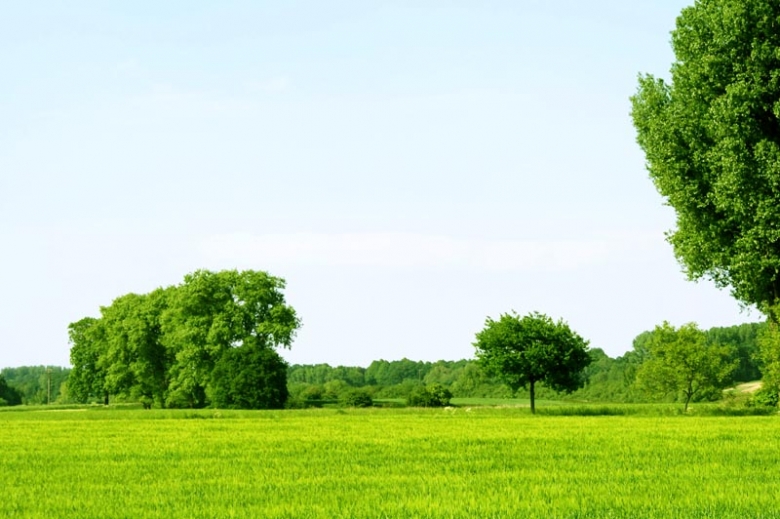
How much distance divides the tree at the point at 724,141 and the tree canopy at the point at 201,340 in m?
49.1

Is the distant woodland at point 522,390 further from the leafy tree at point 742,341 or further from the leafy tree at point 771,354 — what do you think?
Answer: the leafy tree at point 771,354

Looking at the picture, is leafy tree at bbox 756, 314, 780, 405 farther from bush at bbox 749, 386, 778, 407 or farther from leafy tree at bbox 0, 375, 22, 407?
leafy tree at bbox 0, 375, 22, 407

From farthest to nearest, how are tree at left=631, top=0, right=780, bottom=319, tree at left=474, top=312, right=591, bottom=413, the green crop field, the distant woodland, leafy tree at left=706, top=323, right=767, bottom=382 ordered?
leafy tree at left=706, top=323, right=767, bottom=382, the distant woodland, tree at left=474, top=312, right=591, bottom=413, tree at left=631, top=0, right=780, bottom=319, the green crop field

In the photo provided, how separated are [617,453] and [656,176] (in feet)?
82.1

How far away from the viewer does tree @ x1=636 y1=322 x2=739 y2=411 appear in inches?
2734

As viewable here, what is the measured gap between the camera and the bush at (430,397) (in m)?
95.6

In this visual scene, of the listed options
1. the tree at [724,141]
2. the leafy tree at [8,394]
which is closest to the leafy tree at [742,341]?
the tree at [724,141]

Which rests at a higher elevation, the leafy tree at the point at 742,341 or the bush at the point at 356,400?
the leafy tree at the point at 742,341

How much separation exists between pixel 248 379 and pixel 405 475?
65553mm

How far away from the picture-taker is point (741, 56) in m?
41.0

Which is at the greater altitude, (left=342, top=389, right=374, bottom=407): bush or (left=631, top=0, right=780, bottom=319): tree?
(left=631, top=0, right=780, bottom=319): tree

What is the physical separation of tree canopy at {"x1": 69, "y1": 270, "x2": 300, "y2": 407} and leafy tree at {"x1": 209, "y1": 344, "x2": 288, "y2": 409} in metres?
0.09

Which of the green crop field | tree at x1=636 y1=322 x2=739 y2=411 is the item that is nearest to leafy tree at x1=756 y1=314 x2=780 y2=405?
the green crop field

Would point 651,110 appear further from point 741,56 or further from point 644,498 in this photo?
point 644,498
